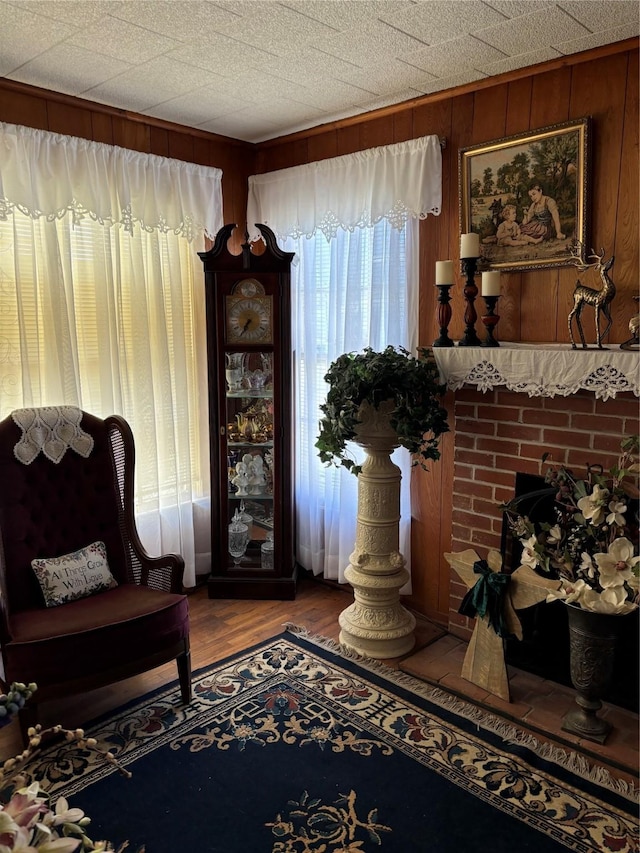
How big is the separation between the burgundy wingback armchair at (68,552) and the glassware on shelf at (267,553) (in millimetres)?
858

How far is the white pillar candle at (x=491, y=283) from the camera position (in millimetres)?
2701

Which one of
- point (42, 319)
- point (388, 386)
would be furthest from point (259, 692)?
point (42, 319)

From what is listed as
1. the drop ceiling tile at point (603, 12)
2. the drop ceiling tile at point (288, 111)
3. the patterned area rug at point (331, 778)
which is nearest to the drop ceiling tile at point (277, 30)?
the drop ceiling tile at point (288, 111)

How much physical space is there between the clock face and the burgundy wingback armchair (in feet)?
2.73

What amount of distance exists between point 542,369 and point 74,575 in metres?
1.99

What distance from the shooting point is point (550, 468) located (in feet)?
8.96

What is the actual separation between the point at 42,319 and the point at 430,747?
2384 mm

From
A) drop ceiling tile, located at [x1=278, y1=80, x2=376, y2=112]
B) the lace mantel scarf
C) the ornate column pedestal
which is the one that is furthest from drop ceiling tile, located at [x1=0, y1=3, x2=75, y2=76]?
the ornate column pedestal

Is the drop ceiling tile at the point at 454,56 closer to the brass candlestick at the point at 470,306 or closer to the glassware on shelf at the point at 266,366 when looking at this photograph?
the brass candlestick at the point at 470,306

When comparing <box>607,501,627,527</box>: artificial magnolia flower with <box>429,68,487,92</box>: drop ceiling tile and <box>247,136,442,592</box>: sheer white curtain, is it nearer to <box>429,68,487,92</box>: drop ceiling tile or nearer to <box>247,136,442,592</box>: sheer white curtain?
<box>247,136,442,592</box>: sheer white curtain

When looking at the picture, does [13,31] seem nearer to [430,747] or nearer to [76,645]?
[76,645]

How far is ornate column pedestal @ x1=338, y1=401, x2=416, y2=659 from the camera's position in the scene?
2.94m

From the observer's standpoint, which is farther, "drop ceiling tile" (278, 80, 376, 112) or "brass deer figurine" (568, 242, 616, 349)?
"drop ceiling tile" (278, 80, 376, 112)

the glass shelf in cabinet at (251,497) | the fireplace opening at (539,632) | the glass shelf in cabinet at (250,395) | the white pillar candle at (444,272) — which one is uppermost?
the white pillar candle at (444,272)
